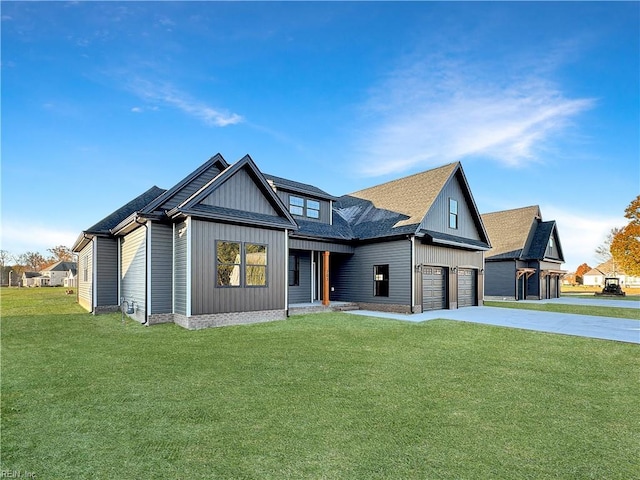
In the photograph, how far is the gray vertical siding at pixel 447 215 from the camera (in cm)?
1644

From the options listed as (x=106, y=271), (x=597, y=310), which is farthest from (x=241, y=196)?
(x=597, y=310)

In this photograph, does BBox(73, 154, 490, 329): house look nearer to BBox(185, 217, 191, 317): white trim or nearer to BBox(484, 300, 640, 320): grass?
BBox(185, 217, 191, 317): white trim

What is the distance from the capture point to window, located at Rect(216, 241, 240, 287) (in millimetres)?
11266

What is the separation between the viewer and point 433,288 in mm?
16547

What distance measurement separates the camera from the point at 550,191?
3008cm

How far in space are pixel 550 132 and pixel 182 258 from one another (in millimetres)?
18286

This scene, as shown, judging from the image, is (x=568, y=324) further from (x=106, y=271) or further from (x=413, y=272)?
(x=106, y=271)

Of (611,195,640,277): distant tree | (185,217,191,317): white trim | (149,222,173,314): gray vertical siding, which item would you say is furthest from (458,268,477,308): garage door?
(611,195,640,277): distant tree

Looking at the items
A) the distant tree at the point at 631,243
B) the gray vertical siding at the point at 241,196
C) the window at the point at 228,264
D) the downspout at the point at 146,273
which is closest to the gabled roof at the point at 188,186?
the downspout at the point at 146,273

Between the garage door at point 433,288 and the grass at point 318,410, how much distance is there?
765cm

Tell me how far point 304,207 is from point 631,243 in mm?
34960

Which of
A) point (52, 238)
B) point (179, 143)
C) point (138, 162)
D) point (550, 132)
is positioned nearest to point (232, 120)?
point (179, 143)

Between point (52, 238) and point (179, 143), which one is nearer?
point (179, 143)

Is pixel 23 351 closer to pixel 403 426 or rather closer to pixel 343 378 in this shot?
pixel 343 378
